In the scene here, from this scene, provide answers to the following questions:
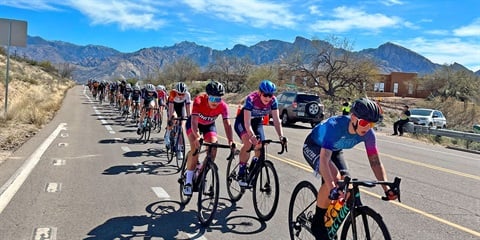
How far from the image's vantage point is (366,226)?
3900mm

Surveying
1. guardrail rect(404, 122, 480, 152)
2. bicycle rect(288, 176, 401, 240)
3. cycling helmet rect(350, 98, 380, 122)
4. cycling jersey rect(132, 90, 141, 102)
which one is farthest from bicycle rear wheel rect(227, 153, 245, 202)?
guardrail rect(404, 122, 480, 152)

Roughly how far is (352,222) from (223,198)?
3.82 metres

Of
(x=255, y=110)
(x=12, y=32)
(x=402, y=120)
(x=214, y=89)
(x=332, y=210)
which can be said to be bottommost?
(x=332, y=210)

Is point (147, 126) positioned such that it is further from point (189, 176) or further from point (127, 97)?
point (127, 97)

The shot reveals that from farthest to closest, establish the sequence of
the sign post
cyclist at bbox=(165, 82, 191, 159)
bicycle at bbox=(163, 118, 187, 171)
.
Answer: the sign post
bicycle at bbox=(163, 118, 187, 171)
cyclist at bbox=(165, 82, 191, 159)

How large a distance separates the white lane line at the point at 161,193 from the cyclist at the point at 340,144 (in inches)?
136

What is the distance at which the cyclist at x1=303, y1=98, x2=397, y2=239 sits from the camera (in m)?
4.05

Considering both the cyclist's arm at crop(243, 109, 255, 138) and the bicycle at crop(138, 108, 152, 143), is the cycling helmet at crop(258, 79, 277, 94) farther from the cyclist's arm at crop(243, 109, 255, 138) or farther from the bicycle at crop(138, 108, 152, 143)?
the bicycle at crop(138, 108, 152, 143)

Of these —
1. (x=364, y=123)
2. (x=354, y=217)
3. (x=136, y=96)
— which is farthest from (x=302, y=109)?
(x=354, y=217)

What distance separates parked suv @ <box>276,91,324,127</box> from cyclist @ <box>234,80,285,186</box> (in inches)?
674

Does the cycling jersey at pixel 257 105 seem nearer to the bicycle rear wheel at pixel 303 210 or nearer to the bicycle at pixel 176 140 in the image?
the bicycle rear wheel at pixel 303 210

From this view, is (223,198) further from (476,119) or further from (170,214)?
(476,119)

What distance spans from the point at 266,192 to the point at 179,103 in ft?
16.3

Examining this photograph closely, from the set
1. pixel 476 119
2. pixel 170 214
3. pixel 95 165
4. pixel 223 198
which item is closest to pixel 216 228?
pixel 170 214
